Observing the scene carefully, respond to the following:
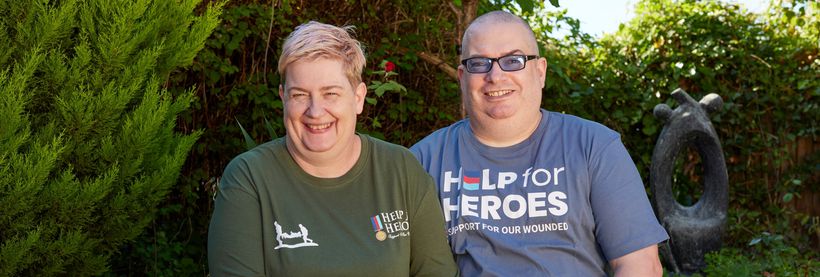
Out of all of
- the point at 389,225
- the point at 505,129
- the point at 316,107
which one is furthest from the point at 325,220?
the point at 505,129

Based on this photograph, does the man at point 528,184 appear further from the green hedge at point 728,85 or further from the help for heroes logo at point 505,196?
the green hedge at point 728,85

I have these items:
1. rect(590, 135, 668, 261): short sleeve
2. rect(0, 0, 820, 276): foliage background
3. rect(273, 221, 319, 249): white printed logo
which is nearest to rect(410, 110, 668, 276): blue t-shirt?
rect(590, 135, 668, 261): short sleeve

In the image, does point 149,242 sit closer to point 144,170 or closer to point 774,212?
point 144,170

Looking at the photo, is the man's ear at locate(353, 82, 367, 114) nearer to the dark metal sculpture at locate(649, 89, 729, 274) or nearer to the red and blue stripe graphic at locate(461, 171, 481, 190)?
the red and blue stripe graphic at locate(461, 171, 481, 190)

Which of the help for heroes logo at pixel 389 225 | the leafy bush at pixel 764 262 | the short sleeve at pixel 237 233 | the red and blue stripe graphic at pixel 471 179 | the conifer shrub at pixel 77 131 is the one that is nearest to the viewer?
the short sleeve at pixel 237 233

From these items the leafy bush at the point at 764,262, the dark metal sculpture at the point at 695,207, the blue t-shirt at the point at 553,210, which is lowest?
the leafy bush at the point at 764,262

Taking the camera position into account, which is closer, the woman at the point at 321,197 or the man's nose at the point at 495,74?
the woman at the point at 321,197

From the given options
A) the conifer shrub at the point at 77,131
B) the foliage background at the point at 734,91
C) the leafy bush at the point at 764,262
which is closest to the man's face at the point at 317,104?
the conifer shrub at the point at 77,131

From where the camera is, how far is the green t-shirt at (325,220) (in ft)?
7.72

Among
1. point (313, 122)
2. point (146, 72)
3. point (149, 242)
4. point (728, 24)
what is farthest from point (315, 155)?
point (728, 24)

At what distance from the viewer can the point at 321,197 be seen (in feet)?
8.03

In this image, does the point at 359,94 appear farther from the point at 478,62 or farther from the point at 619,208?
the point at 619,208

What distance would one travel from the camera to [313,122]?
238cm

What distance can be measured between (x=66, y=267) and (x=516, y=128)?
6.18 ft
